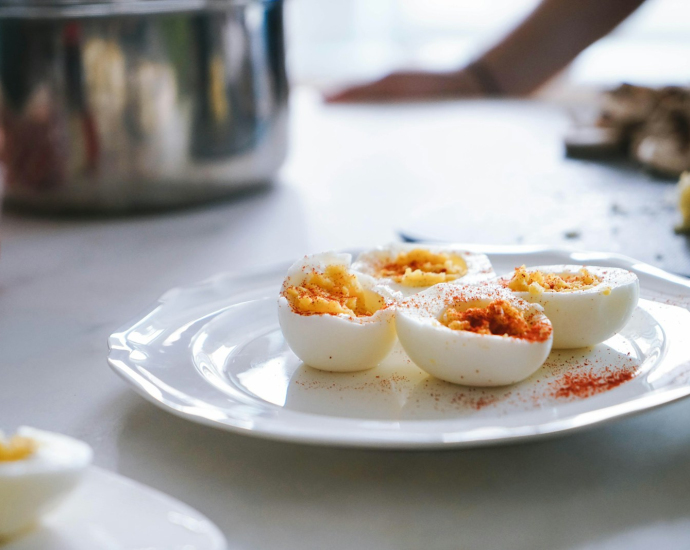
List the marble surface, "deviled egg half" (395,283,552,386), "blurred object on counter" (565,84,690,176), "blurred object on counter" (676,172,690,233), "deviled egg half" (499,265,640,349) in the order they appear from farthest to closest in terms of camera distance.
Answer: "blurred object on counter" (565,84,690,176) < "blurred object on counter" (676,172,690,233) < "deviled egg half" (499,265,640,349) < "deviled egg half" (395,283,552,386) < the marble surface

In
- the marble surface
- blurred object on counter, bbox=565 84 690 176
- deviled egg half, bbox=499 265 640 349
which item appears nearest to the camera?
the marble surface

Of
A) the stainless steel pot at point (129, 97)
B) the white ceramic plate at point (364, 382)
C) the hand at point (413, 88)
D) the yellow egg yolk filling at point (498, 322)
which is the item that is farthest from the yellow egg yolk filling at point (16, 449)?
the hand at point (413, 88)

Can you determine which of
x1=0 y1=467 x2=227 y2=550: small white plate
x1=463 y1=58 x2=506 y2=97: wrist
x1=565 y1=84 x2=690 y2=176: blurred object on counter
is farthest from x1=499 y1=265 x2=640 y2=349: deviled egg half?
x1=463 y1=58 x2=506 y2=97: wrist

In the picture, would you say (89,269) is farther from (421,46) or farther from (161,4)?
(421,46)

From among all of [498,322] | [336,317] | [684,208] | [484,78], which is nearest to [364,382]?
[336,317]

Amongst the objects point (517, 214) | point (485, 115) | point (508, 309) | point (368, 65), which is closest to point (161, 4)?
point (517, 214)

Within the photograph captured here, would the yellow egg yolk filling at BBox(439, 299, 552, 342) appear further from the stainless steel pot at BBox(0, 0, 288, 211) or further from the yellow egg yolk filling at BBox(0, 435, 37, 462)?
the stainless steel pot at BBox(0, 0, 288, 211)
